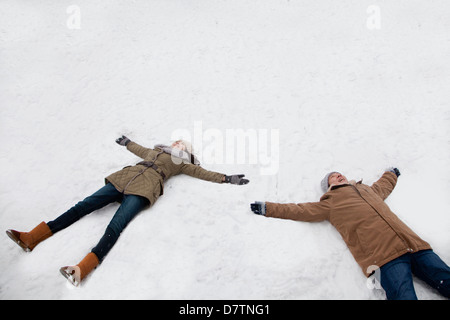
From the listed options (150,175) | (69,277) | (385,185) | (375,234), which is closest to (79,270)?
(69,277)

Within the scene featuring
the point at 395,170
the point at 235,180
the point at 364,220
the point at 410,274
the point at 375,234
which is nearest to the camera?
the point at 410,274

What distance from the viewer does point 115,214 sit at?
12.9 feet

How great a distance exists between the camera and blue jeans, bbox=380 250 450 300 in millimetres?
3152

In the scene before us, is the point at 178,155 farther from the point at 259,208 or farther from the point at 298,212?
the point at 298,212

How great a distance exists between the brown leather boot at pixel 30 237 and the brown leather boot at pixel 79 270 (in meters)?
1.06

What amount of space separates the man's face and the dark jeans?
3.25m

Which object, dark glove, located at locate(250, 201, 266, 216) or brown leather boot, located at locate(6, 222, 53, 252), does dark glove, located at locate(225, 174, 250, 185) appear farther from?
brown leather boot, located at locate(6, 222, 53, 252)

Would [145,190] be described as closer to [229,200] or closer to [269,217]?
[229,200]

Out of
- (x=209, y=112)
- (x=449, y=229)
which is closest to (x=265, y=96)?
(x=209, y=112)

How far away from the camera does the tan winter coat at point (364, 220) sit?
3.43m

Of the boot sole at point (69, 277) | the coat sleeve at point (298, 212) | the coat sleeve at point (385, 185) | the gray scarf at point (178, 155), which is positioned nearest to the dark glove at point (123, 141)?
the gray scarf at point (178, 155)

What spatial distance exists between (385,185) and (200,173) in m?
3.44

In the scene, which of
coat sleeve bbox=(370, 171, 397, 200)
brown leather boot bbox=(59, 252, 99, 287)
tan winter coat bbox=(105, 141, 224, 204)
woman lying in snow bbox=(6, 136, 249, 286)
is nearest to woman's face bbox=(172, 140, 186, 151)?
woman lying in snow bbox=(6, 136, 249, 286)

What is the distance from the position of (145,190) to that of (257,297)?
2319 millimetres
